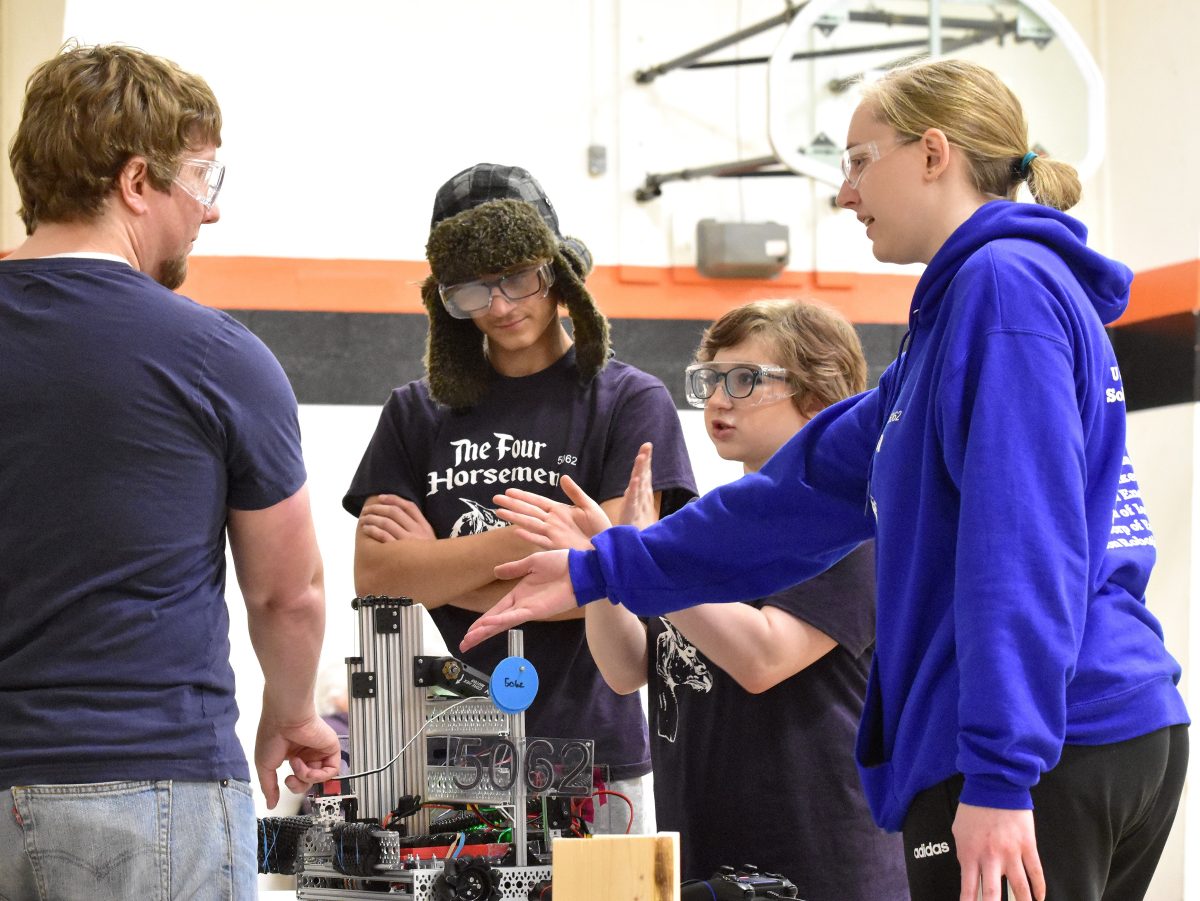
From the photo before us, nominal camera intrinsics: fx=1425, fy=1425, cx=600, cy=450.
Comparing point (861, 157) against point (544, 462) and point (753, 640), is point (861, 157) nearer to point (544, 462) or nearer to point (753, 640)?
point (753, 640)

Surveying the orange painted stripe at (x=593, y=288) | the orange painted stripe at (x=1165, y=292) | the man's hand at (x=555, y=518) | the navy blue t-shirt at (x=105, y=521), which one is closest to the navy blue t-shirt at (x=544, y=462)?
the man's hand at (x=555, y=518)

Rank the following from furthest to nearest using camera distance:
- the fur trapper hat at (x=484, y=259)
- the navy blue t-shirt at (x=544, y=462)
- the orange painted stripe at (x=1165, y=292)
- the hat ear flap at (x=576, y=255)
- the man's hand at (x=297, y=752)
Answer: the orange painted stripe at (x=1165, y=292) < the hat ear flap at (x=576, y=255) < the fur trapper hat at (x=484, y=259) < the navy blue t-shirt at (x=544, y=462) < the man's hand at (x=297, y=752)

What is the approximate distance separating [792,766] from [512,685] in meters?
0.45

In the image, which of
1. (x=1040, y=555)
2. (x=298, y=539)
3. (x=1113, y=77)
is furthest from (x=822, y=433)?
(x=1113, y=77)

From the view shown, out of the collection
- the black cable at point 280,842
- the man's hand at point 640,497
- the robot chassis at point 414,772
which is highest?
the man's hand at point 640,497

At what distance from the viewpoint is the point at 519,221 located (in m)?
2.60

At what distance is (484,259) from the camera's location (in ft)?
8.43

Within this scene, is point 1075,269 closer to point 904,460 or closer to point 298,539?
point 904,460

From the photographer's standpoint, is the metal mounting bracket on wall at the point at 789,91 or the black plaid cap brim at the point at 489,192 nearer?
the black plaid cap brim at the point at 489,192

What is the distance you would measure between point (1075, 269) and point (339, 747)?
110 cm

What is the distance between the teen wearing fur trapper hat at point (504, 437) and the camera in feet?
8.15

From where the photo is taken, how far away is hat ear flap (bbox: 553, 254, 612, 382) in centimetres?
265

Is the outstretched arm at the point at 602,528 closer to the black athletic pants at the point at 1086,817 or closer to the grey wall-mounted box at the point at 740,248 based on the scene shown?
the black athletic pants at the point at 1086,817

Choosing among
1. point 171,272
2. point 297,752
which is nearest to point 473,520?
point 297,752
